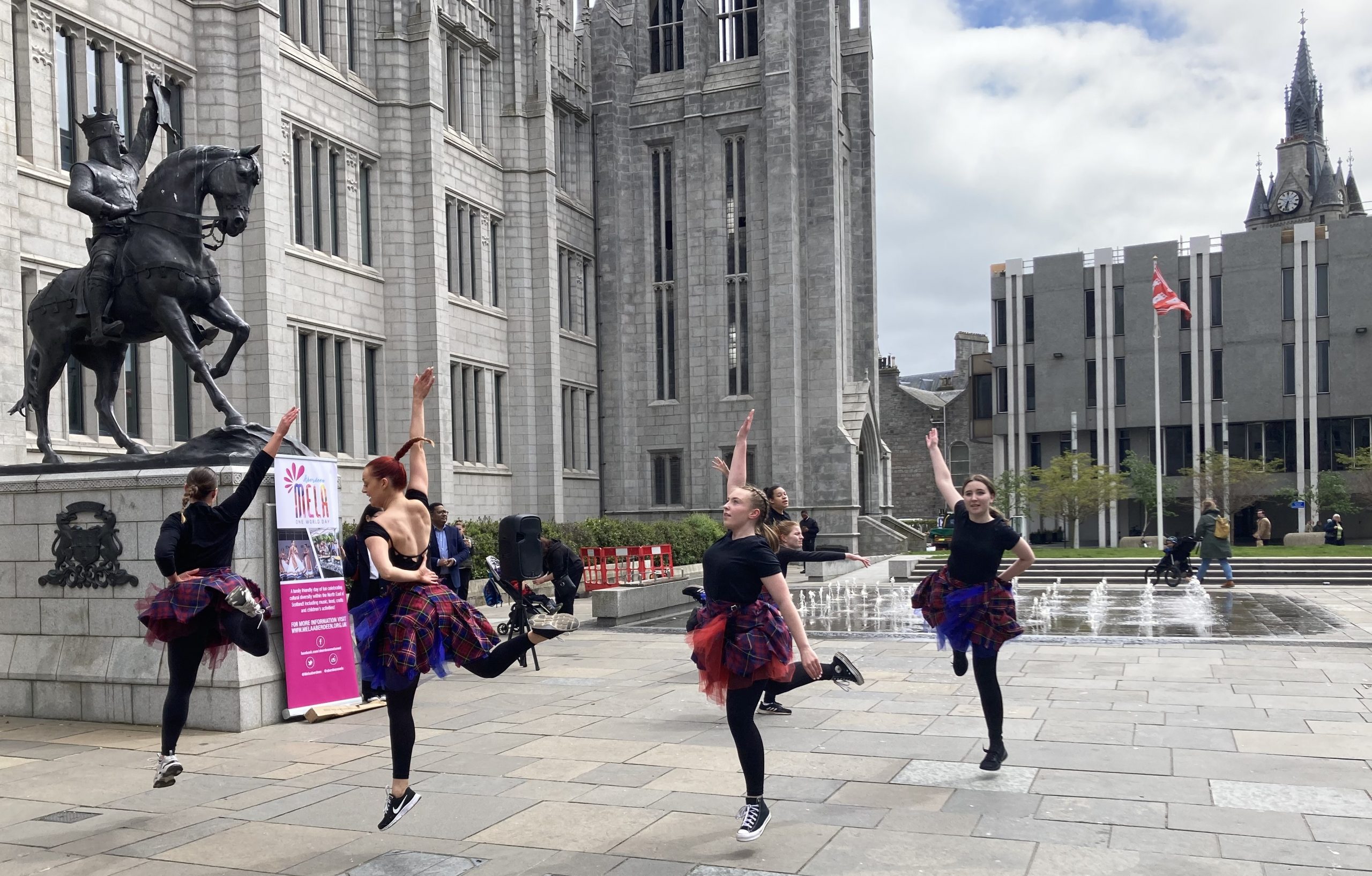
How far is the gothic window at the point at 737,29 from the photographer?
4234cm

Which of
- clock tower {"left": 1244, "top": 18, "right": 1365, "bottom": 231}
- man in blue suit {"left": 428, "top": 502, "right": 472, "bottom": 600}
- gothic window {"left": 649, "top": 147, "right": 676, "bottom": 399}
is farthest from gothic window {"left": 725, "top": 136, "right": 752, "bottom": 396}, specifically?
clock tower {"left": 1244, "top": 18, "right": 1365, "bottom": 231}

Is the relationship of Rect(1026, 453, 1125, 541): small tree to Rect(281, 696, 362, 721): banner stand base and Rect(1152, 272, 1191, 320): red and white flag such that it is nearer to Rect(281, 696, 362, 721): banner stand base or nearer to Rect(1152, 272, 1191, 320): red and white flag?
Rect(1152, 272, 1191, 320): red and white flag

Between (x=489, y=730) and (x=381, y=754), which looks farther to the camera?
(x=489, y=730)

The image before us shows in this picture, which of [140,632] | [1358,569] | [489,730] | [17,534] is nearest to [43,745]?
[140,632]

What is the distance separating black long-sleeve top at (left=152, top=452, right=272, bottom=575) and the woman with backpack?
67.7ft

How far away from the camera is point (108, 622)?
9906 mm

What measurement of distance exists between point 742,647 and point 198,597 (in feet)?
11.2

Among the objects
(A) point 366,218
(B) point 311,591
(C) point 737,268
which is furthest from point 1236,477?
(B) point 311,591

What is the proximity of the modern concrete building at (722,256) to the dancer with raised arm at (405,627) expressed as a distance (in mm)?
33139

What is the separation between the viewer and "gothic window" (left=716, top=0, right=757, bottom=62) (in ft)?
139

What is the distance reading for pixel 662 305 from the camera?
139ft

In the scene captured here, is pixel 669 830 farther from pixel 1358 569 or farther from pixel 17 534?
pixel 1358 569

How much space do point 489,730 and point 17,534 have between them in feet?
16.1

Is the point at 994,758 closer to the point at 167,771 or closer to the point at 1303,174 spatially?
the point at 167,771
